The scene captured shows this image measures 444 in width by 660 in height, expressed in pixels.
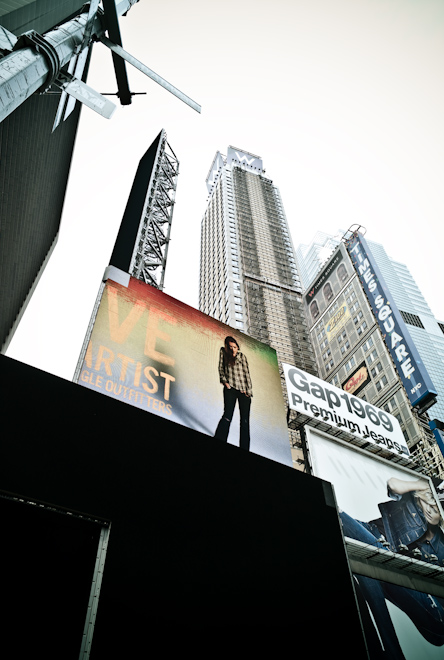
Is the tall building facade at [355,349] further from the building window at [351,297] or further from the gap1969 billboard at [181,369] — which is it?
the gap1969 billboard at [181,369]

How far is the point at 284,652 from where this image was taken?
4.74 meters

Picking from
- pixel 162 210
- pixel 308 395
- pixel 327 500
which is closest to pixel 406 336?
pixel 308 395

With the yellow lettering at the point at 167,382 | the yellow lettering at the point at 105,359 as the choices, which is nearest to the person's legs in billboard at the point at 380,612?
the yellow lettering at the point at 167,382

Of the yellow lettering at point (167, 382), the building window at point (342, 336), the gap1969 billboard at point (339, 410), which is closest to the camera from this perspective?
the yellow lettering at point (167, 382)

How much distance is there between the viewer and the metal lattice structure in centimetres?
1845

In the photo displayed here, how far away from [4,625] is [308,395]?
18.9 metres

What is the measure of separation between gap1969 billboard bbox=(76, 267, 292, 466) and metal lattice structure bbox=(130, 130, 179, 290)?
3.15 m

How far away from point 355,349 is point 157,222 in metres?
51.9

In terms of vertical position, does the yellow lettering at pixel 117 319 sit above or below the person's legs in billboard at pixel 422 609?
above

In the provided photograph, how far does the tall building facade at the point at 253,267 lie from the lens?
7119cm

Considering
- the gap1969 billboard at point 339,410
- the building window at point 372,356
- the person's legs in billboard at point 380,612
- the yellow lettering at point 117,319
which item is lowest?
the person's legs in billboard at point 380,612

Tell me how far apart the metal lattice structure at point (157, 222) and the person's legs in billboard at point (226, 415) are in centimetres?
671

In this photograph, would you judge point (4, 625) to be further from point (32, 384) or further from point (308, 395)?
point (308, 395)

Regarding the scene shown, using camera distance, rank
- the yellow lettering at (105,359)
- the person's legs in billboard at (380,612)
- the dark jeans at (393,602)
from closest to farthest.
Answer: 1. the yellow lettering at (105,359)
2. the person's legs in billboard at (380,612)
3. the dark jeans at (393,602)
